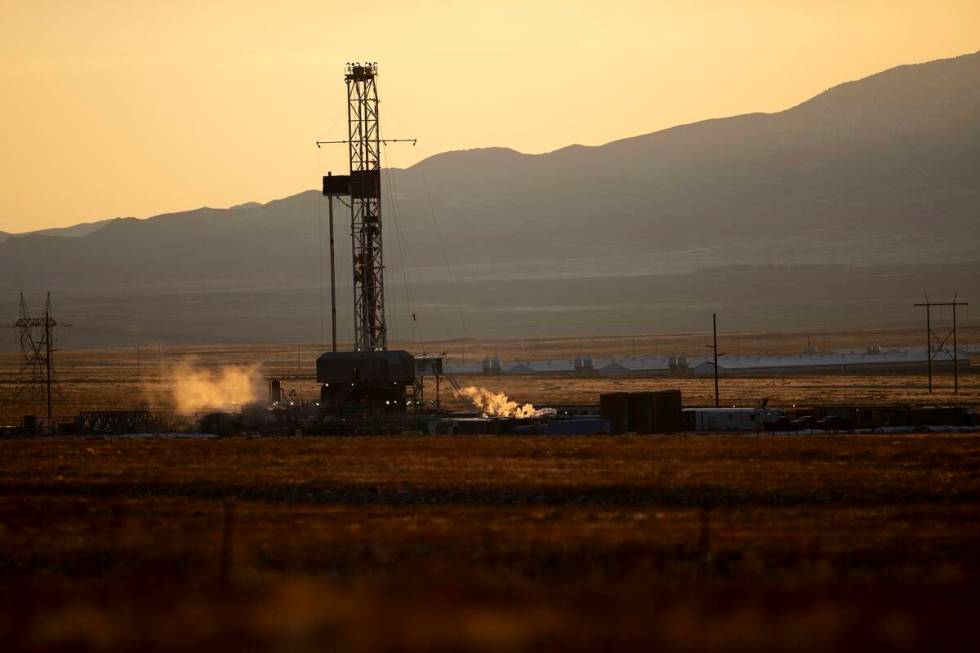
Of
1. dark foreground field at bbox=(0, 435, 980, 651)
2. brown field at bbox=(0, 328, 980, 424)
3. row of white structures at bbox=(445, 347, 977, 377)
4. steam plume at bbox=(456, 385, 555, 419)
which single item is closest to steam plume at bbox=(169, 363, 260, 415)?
brown field at bbox=(0, 328, 980, 424)

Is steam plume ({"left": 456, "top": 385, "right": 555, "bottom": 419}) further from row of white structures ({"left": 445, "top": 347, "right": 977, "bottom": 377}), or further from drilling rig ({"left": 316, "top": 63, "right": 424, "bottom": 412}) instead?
row of white structures ({"left": 445, "top": 347, "right": 977, "bottom": 377})

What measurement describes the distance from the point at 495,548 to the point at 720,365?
118261 millimetres

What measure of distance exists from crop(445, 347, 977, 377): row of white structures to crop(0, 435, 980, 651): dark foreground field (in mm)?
84758

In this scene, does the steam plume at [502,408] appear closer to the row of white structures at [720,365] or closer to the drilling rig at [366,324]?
the drilling rig at [366,324]

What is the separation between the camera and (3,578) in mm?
24094

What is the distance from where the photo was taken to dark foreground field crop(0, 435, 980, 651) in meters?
16.9

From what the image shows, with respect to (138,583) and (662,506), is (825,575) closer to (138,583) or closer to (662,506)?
(138,583)

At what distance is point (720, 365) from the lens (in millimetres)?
142625

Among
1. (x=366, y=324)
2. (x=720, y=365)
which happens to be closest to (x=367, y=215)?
(x=366, y=324)

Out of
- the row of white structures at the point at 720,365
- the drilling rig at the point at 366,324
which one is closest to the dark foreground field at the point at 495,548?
the drilling rig at the point at 366,324

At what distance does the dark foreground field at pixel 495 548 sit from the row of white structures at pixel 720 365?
8476cm

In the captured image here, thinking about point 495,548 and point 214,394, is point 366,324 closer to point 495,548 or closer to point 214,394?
point 214,394

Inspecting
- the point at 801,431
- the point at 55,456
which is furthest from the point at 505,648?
the point at 801,431

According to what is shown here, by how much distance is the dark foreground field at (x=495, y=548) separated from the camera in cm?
1694
